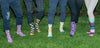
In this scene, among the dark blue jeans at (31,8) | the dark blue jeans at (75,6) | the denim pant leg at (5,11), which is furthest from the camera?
the dark blue jeans at (31,8)

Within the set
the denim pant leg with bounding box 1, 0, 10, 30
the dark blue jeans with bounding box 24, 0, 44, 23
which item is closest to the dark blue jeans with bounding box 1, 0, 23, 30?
the denim pant leg with bounding box 1, 0, 10, 30

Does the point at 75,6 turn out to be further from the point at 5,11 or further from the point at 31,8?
the point at 5,11

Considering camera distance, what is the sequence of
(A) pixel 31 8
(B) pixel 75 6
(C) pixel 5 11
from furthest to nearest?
(A) pixel 31 8 < (B) pixel 75 6 < (C) pixel 5 11

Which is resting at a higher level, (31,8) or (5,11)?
(5,11)

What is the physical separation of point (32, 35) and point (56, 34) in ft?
2.56

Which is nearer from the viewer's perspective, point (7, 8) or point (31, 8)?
point (7, 8)

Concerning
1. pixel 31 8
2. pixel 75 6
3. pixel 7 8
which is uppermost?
pixel 7 8

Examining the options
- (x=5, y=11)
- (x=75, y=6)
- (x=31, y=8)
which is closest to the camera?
(x=5, y=11)

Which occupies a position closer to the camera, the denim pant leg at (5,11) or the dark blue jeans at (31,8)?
the denim pant leg at (5,11)

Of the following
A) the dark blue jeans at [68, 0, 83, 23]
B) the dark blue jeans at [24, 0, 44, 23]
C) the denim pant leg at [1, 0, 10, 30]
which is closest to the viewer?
Result: the denim pant leg at [1, 0, 10, 30]

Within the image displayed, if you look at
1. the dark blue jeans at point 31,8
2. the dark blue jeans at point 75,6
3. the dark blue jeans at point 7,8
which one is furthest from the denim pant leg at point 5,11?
the dark blue jeans at point 75,6

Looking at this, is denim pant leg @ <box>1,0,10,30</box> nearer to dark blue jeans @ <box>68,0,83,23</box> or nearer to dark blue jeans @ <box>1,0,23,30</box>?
dark blue jeans @ <box>1,0,23,30</box>

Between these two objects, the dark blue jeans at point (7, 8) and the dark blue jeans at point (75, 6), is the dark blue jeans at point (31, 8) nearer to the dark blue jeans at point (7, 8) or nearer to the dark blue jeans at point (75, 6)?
the dark blue jeans at point (7, 8)

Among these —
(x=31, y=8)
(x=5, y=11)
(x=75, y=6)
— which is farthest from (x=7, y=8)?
(x=75, y=6)
